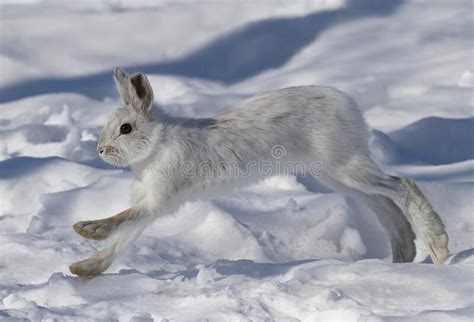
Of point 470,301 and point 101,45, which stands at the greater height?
point 101,45

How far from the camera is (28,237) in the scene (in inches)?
144

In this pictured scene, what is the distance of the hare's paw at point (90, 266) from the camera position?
3107 mm

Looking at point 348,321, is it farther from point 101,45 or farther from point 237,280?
point 101,45

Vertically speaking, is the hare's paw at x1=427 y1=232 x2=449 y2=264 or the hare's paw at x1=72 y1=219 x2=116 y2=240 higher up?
the hare's paw at x1=72 y1=219 x2=116 y2=240

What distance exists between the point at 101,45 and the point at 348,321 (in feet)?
19.6

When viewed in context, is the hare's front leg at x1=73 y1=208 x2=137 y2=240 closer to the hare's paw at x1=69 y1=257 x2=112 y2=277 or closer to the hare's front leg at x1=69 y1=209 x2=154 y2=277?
the hare's front leg at x1=69 y1=209 x2=154 y2=277

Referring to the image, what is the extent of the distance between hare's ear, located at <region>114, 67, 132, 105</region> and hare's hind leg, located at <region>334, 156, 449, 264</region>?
86 centimetres

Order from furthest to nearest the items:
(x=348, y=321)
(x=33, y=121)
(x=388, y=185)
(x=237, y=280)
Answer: (x=33, y=121)
(x=388, y=185)
(x=237, y=280)
(x=348, y=321)

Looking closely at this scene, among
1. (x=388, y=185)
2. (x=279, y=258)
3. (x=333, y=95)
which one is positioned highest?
(x=333, y=95)

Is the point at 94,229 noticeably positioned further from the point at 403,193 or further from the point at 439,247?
the point at 439,247

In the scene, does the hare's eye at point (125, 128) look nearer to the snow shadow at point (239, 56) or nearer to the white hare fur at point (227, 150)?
the white hare fur at point (227, 150)

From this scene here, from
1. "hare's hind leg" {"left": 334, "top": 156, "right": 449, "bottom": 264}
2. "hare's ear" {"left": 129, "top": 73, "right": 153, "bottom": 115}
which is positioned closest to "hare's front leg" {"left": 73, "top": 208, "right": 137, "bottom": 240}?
A: "hare's ear" {"left": 129, "top": 73, "right": 153, "bottom": 115}

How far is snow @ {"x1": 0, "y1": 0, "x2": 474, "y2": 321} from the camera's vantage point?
2.75 m

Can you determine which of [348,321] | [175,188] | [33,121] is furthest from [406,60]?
[348,321]
